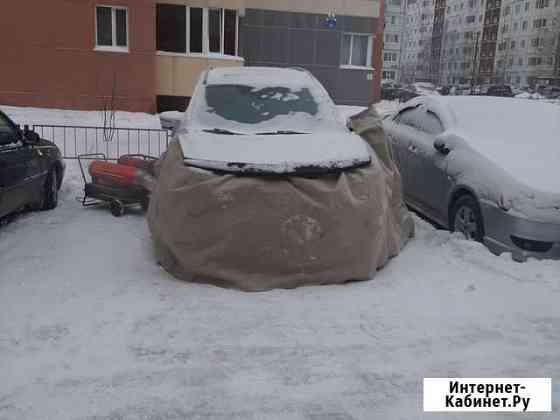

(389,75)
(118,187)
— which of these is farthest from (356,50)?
(389,75)

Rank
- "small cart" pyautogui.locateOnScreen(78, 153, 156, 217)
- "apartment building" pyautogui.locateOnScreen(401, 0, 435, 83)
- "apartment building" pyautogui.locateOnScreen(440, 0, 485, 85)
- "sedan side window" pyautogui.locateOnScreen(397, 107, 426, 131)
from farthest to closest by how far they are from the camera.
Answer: "apartment building" pyautogui.locateOnScreen(401, 0, 435, 83)
"apartment building" pyautogui.locateOnScreen(440, 0, 485, 85)
"sedan side window" pyautogui.locateOnScreen(397, 107, 426, 131)
"small cart" pyautogui.locateOnScreen(78, 153, 156, 217)

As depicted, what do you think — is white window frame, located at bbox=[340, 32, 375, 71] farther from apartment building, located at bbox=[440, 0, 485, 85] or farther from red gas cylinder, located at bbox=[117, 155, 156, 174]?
apartment building, located at bbox=[440, 0, 485, 85]

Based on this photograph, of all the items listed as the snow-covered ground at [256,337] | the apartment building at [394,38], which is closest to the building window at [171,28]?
the snow-covered ground at [256,337]

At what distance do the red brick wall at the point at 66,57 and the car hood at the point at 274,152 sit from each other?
12.9 meters

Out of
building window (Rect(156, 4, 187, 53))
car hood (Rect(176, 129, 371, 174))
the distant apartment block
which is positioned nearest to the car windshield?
car hood (Rect(176, 129, 371, 174))

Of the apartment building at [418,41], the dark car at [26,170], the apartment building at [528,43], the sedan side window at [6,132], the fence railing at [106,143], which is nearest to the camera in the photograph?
the dark car at [26,170]

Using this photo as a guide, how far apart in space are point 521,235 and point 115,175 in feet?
15.6

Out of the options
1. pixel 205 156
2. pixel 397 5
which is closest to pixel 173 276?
pixel 205 156

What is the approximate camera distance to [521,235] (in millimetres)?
5395

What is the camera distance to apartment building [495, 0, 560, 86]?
81062 millimetres

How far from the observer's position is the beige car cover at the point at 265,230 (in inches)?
181

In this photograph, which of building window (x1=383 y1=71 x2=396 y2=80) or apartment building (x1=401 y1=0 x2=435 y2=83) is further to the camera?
apartment building (x1=401 y1=0 x2=435 y2=83)

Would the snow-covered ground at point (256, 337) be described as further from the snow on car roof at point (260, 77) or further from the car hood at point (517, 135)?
the snow on car roof at point (260, 77)

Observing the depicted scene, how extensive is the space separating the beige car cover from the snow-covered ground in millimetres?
161
